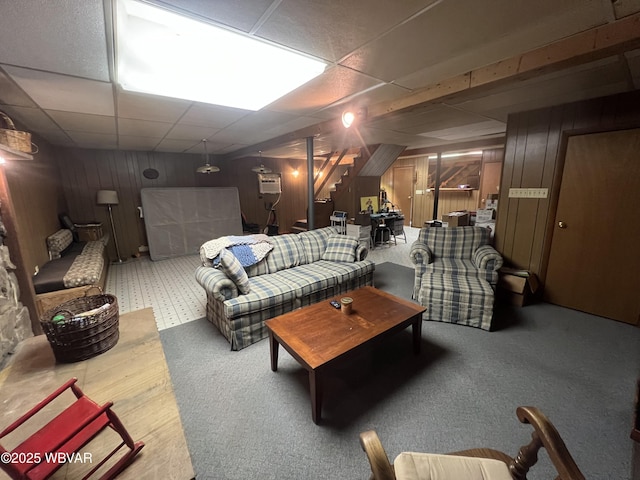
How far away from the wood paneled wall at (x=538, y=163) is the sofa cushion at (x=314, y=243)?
228cm

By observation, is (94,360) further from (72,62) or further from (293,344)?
(72,62)

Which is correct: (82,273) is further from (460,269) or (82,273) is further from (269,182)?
(269,182)

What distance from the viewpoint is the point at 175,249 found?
557cm

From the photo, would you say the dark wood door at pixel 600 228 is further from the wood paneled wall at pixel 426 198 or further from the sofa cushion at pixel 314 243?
the wood paneled wall at pixel 426 198

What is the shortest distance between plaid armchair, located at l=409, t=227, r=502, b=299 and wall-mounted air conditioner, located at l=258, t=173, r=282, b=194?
182 inches

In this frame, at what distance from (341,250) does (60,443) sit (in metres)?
2.83

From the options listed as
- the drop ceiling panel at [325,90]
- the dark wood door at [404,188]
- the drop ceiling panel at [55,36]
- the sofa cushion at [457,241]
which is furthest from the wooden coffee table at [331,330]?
the dark wood door at [404,188]

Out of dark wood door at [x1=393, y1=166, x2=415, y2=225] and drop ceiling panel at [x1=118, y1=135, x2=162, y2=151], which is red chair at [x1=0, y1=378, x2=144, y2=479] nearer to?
drop ceiling panel at [x1=118, y1=135, x2=162, y2=151]

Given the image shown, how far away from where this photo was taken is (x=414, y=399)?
1.75 meters

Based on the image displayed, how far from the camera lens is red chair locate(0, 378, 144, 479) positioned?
0.85 metres

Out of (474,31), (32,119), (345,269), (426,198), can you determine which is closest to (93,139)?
(32,119)

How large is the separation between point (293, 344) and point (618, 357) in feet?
8.66

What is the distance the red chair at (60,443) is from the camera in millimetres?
852

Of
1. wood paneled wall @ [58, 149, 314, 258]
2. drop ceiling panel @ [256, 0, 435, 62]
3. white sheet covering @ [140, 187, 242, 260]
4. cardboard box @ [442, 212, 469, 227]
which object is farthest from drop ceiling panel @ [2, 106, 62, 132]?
cardboard box @ [442, 212, 469, 227]
